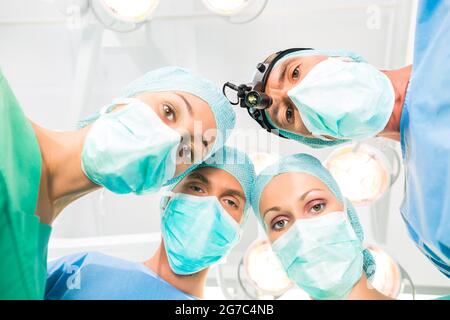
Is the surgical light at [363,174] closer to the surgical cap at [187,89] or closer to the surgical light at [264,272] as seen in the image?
the surgical light at [264,272]

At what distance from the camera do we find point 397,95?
4.32 feet

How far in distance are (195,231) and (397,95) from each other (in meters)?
0.79

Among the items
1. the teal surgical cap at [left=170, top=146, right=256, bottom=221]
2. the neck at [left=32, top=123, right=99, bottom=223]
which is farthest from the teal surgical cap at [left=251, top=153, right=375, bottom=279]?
the neck at [left=32, top=123, right=99, bottom=223]

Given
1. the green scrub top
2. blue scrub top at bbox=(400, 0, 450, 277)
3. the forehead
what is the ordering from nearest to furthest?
the green scrub top < blue scrub top at bbox=(400, 0, 450, 277) < the forehead

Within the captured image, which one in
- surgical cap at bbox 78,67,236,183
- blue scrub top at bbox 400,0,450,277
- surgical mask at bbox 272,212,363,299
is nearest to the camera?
blue scrub top at bbox 400,0,450,277

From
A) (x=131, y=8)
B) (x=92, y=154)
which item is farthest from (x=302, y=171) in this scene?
(x=131, y=8)

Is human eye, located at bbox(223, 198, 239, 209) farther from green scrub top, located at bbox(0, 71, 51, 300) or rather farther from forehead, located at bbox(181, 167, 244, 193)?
green scrub top, located at bbox(0, 71, 51, 300)

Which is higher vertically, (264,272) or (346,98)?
(346,98)

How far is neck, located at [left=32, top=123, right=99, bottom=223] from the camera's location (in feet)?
3.84

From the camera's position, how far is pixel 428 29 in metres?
1.22

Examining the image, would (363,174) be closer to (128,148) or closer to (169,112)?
(169,112)

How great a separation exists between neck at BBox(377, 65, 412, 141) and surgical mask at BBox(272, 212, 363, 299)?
1.08 feet

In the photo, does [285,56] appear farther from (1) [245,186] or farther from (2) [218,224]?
(2) [218,224]

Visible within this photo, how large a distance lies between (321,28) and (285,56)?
14.7 inches
